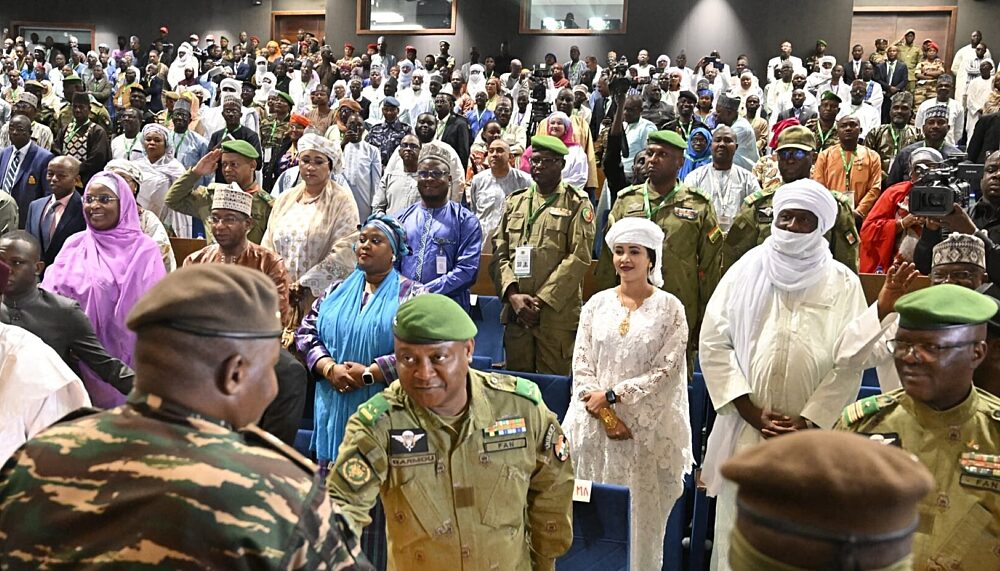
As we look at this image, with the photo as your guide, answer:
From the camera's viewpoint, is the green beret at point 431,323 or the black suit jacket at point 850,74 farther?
the black suit jacket at point 850,74

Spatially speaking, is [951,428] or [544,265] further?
[544,265]

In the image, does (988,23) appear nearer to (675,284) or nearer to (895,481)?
(675,284)

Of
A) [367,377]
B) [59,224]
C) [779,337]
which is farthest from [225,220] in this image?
[779,337]

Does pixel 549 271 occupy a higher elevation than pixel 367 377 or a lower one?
higher

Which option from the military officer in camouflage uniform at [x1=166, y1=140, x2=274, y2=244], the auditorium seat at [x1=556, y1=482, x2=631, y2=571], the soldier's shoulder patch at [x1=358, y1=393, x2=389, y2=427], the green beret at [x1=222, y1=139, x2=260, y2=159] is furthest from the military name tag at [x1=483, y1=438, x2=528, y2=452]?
the green beret at [x1=222, y1=139, x2=260, y2=159]

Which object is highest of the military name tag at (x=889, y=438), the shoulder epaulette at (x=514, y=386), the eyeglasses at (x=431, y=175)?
the eyeglasses at (x=431, y=175)

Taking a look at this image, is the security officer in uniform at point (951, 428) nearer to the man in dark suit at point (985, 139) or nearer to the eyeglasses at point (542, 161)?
the eyeglasses at point (542, 161)

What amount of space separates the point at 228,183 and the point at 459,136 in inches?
174

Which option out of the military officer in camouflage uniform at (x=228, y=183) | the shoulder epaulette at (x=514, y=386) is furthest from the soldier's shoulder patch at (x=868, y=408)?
the military officer in camouflage uniform at (x=228, y=183)

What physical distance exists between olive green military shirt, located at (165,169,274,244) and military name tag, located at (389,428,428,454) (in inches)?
154

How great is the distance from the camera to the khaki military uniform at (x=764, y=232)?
16.6ft

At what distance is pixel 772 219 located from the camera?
5137 millimetres

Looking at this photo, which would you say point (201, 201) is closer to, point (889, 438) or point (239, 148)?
point (239, 148)

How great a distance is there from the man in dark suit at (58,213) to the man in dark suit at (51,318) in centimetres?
211
